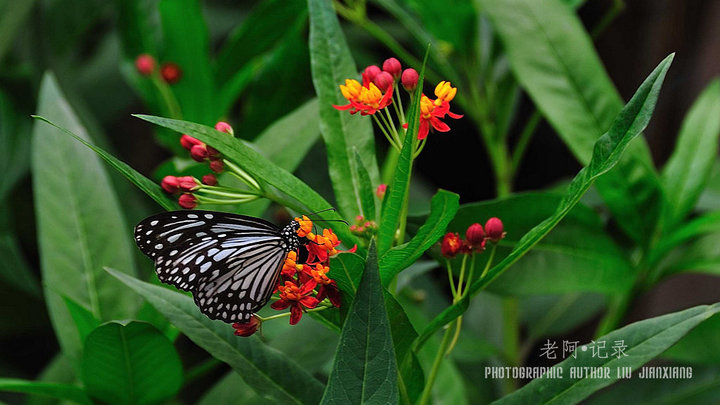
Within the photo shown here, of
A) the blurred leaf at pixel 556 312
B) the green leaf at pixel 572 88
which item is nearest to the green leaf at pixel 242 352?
the green leaf at pixel 572 88

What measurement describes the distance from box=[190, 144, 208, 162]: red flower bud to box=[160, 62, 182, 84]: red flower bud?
576 millimetres

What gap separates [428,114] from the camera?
0.57 m

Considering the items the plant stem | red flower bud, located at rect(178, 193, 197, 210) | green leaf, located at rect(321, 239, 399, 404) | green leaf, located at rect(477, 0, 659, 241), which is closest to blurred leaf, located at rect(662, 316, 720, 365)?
green leaf, located at rect(477, 0, 659, 241)

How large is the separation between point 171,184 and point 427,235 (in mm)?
216

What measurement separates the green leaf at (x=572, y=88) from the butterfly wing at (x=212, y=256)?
0.50 m

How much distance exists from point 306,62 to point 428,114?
64 cm

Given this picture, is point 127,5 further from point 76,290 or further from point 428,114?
point 428,114

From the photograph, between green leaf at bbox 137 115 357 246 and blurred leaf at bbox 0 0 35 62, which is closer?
green leaf at bbox 137 115 357 246

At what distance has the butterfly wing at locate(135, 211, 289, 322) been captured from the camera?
58cm

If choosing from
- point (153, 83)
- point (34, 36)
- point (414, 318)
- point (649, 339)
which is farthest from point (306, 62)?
point (649, 339)

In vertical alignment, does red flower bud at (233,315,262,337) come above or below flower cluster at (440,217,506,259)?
below

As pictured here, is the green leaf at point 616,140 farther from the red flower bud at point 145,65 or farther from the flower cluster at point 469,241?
the red flower bud at point 145,65

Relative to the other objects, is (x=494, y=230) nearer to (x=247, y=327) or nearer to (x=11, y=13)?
(x=247, y=327)

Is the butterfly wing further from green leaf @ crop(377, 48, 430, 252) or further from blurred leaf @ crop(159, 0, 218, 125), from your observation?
blurred leaf @ crop(159, 0, 218, 125)
